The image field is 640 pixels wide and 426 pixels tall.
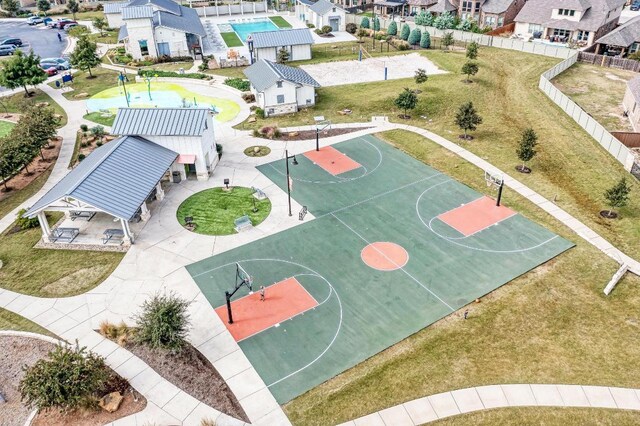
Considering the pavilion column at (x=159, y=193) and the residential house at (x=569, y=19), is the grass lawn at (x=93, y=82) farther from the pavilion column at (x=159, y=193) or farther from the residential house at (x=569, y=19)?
the residential house at (x=569, y=19)

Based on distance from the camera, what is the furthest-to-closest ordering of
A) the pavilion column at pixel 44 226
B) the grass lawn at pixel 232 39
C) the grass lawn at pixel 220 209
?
1. the grass lawn at pixel 232 39
2. the grass lawn at pixel 220 209
3. the pavilion column at pixel 44 226

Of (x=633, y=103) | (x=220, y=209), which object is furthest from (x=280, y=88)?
(x=633, y=103)

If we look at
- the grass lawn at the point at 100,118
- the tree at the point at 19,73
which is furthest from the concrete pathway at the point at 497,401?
the tree at the point at 19,73

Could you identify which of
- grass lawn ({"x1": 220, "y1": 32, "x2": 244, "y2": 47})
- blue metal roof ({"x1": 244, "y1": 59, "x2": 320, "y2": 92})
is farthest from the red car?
blue metal roof ({"x1": 244, "y1": 59, "x2": 320, "y2": 92})

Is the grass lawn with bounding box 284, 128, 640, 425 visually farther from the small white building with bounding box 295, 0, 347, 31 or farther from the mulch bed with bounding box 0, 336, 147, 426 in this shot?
the small white building with bounding box 295, 0, 347, 31

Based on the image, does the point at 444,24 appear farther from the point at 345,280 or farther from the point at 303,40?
the point at 345,280

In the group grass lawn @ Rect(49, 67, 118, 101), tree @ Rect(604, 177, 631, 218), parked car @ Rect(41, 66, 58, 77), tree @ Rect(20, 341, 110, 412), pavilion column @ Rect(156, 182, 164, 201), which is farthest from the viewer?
parked car @ Rect(41, 66, 58, 77)
